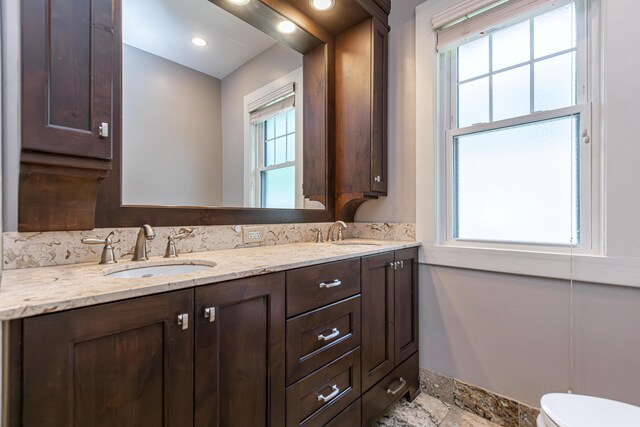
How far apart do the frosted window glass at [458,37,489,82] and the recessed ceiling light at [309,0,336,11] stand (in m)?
0.86

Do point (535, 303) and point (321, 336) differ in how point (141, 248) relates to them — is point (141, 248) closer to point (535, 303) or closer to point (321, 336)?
point (321, 336)

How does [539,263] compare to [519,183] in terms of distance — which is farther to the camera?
[519,183]

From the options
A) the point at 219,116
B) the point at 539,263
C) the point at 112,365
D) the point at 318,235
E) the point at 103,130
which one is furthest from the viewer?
the point at 318,235

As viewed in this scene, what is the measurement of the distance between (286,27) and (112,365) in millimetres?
1951

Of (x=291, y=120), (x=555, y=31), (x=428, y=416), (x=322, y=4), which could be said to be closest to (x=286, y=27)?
(x=322, y=4)

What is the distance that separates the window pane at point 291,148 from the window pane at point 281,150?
0.09 feet

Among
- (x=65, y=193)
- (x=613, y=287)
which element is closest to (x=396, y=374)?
(x=613, y=287)

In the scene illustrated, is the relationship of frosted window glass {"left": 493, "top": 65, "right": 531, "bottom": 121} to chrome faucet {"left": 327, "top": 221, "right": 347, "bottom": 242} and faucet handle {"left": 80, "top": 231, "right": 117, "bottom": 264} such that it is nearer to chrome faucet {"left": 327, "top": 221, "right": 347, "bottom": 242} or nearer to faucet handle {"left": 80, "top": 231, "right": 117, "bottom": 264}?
chrome faucet {"left": 327, "top": 221, "right": 347, "bottom": 242}

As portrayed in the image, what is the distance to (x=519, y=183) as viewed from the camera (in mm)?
1609

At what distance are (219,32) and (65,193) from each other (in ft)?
3.74

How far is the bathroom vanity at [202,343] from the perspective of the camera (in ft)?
2.04

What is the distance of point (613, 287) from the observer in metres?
1.29

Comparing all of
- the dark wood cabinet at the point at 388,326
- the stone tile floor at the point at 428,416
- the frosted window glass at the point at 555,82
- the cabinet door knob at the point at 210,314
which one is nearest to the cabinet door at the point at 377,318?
the dark wood cabinet at the point at 388,326

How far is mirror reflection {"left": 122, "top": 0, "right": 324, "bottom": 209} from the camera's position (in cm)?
129
